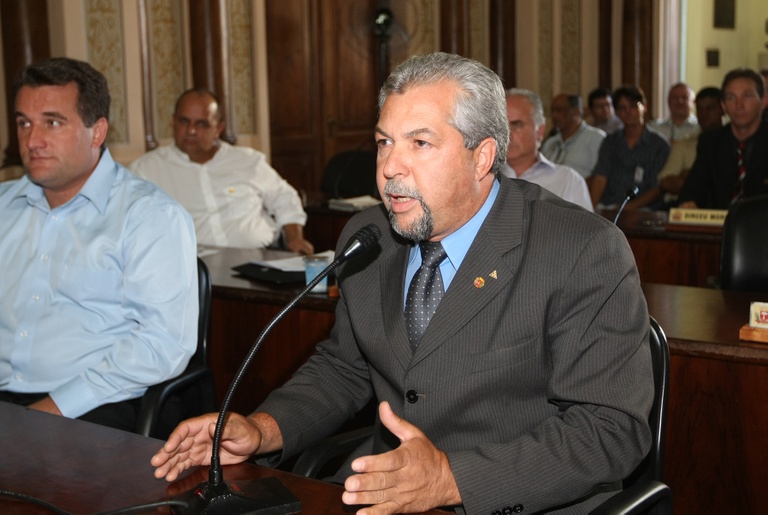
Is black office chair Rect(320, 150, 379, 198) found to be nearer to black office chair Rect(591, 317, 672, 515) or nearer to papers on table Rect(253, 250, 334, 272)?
papers on table Rect(253, 250, 334, 272)

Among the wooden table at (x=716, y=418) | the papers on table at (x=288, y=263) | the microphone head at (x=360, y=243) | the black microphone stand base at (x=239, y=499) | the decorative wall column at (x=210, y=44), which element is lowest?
the wooden table at (x=716, y=418)

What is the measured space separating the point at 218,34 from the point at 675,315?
4.50 m

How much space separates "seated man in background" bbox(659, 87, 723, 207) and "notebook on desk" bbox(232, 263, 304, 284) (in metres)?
3.25

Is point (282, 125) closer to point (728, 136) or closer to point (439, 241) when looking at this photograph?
point (728, 136)

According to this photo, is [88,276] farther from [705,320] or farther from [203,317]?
[705,320]

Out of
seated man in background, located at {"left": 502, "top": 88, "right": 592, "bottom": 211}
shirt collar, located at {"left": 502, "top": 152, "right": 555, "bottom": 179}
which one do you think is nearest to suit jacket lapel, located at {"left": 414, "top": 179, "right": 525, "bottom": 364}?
seated man in background, located at {"left": 502, "top": 88, "right": 592, "bottom": 211}

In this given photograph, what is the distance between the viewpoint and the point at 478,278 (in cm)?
149

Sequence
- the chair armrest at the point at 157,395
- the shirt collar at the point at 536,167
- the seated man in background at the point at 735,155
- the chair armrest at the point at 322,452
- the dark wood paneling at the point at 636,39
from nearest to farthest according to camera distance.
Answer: the chair armrest at the point at 322,452 < the chair armrest at the point at 157,395 < the shirt collar at the point at 536,167 < the seated man in background at the point at 735,155 < the dark wood paneling at the point at 636,39

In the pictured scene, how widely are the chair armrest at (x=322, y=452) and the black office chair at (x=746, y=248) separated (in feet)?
4.51

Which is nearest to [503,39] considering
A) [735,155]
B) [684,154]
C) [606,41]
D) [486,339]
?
[606,41]

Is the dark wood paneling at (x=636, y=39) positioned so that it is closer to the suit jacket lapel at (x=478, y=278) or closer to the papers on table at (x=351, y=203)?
the papers on table at (x=351, y=203)

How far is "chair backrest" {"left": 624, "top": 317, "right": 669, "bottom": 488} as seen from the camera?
1518mm

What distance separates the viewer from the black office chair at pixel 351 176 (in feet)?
18.1

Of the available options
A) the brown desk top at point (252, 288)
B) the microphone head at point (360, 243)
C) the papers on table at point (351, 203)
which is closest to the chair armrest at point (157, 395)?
the brown desk top at point (252, 288)
